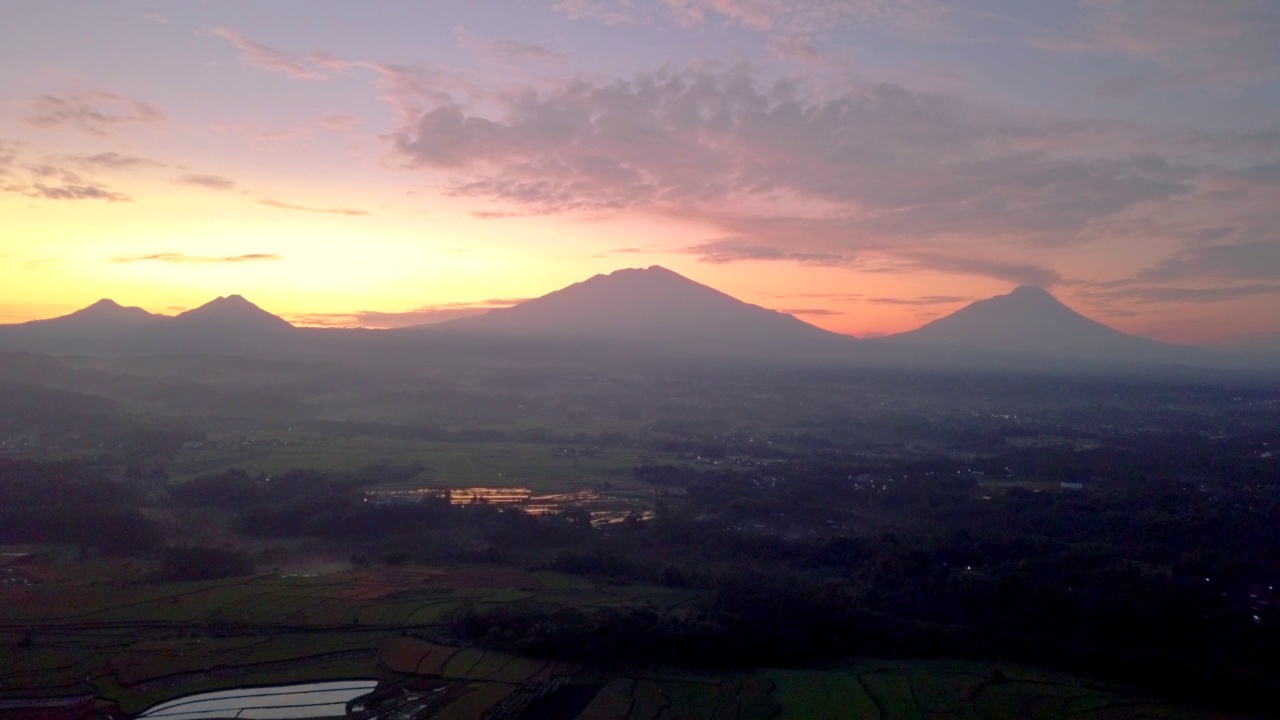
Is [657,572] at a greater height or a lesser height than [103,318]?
lesser

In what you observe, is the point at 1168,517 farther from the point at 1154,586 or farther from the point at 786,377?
the point at 786,377

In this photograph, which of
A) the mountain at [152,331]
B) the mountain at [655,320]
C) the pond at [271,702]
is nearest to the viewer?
the pond at [271,702]

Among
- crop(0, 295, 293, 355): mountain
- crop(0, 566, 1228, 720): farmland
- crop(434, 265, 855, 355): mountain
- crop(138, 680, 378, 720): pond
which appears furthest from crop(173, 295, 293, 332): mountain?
crop(138, 680, 378, 720): pond

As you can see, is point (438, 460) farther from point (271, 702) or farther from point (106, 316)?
point (106, 316)

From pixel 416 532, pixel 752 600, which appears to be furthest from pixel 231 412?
pixel 752 600

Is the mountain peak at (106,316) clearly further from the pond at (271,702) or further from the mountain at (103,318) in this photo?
the pond at (271,702)

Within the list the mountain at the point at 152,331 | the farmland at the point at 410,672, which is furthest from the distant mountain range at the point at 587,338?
the farmland at the point at 410,672

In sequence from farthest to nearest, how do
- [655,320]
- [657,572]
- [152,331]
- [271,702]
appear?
[655,320]
[152,331]
[657,572]
[271,702]

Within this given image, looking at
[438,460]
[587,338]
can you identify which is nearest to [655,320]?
[587,338]
